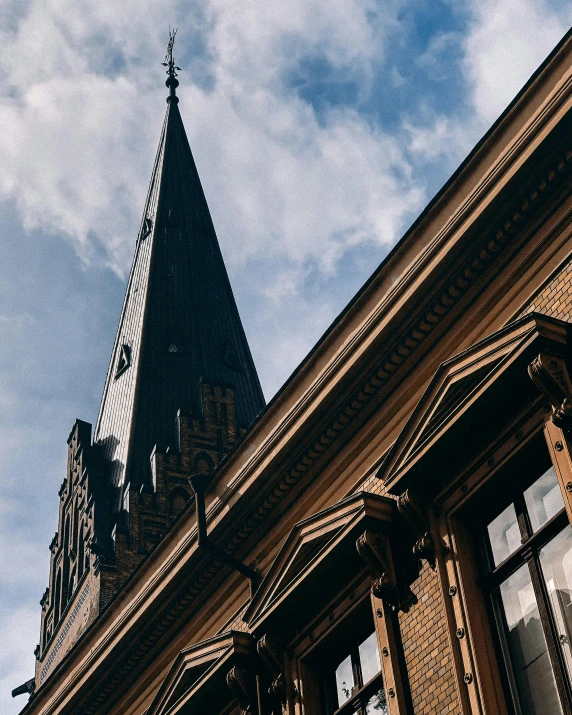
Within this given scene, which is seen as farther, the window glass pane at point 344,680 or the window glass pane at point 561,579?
the window glass pane at point 344,680

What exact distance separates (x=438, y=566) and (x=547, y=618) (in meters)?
1.67

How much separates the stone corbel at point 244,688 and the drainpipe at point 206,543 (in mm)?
1515

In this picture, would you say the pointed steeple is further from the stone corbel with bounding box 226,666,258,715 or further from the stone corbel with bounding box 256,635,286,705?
the stone corbel with bounding box 256,635,286,705

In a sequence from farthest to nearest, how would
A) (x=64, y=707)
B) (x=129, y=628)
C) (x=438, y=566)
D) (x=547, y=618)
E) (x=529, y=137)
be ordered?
(x=64, y=707) → (x=129, y=628) → (x=529, y=137) → (x=438, y=566) → (x=547, y=618)

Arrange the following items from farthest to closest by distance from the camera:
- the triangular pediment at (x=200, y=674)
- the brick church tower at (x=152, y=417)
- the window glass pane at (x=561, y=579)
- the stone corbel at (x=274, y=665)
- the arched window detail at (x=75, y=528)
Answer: the arched window detail at (x=75, y=528) → the brick church tower at (x=152, y=417) → the triangular pediment at (x=200, y=674) → the stone corbel at (x=274, y=665) → the window glass pane at (x=561, y=579)

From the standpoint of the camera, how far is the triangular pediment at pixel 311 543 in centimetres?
1368

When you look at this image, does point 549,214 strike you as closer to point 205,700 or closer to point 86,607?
point 205,700

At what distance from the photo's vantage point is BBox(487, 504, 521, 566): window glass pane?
12.2m

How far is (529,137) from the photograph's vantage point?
13852 millimetres

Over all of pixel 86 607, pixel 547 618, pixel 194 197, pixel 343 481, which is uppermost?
pixel 194 197

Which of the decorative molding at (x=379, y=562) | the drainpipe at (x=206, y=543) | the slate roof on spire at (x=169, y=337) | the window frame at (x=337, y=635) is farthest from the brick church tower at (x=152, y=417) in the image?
the decorative molding at (x=379, y=562)

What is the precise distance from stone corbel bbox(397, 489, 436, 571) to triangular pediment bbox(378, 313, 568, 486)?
0.95 ft

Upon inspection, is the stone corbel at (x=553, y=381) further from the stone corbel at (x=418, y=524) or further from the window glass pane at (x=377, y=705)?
the window glass pane at (x=377, y=705)

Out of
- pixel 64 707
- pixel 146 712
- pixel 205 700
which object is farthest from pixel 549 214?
pixel 64 707
